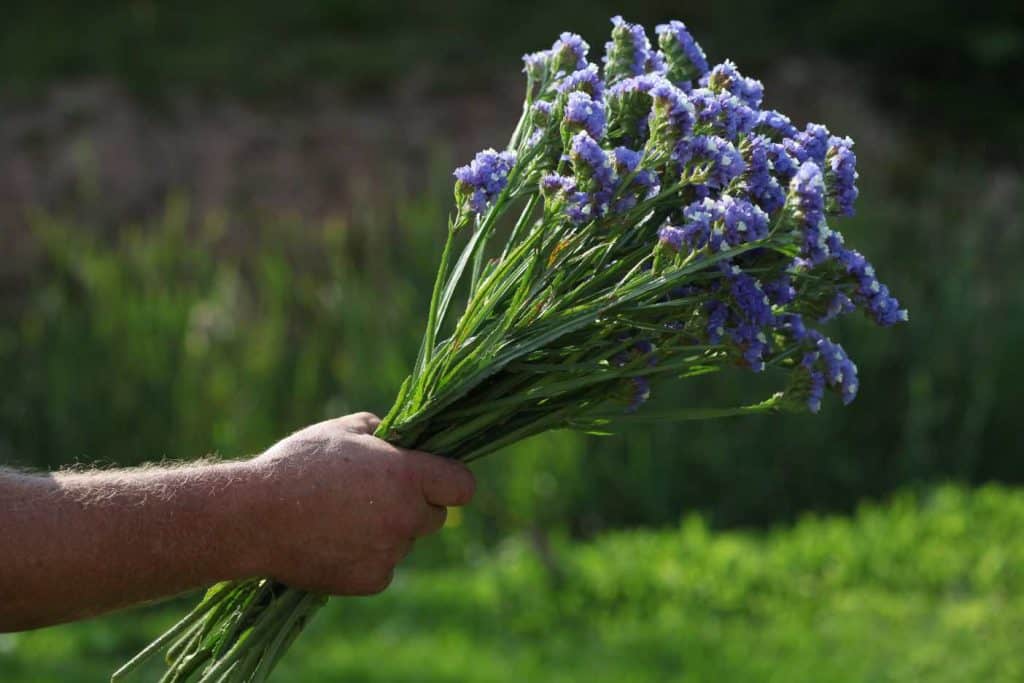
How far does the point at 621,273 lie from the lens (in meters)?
2.02

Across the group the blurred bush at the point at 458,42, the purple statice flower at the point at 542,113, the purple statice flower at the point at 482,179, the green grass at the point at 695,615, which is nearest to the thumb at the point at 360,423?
the purple statice flower at the point at 482,179

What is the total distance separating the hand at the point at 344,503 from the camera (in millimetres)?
1919

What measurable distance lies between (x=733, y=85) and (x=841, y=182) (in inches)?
8.5

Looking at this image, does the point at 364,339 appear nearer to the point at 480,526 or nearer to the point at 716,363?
the point at 480,526

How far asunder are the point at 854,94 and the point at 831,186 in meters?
7.56

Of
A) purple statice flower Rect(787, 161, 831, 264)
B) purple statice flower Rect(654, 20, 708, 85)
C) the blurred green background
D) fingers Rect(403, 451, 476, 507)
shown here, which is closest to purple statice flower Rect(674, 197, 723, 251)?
purple statice flower Rect(787, 161, 831, 264)

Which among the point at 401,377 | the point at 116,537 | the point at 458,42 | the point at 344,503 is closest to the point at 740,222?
the point at 344,503

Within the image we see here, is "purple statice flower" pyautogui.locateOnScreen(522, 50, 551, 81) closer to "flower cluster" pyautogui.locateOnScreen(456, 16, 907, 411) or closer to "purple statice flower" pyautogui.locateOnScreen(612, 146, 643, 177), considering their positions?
"flower cluster" pyautogui.locateOnScreen(456, 16, 907, 411)

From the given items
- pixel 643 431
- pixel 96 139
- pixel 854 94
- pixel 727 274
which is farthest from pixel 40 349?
pixel 854 94

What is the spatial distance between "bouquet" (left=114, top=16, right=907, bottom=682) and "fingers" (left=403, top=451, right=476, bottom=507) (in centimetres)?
→ 6

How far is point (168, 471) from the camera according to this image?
1.94 metres

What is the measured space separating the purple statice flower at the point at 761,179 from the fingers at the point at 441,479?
1.90 feet

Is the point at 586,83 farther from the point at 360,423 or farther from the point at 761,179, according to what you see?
the point at 360,423

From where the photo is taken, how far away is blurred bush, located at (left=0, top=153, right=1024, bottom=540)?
535 cm
